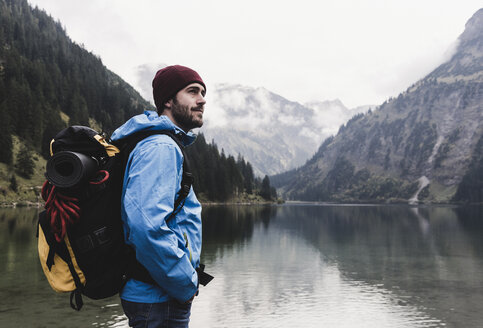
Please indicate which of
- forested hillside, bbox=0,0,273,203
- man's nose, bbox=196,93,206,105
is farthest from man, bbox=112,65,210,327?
forested hillside, bbox=0,0,273,203

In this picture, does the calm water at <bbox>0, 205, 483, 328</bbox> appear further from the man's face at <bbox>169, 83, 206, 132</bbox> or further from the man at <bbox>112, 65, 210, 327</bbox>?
the man's face at <bbox>169, 83, 206, 132</bbox>

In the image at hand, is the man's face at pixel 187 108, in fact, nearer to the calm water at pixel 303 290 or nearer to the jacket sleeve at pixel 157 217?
the jacket sleeve at pixel 157 217

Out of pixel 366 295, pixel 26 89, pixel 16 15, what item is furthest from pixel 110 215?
pixel 16 15

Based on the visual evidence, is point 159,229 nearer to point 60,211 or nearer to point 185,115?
point 60,211

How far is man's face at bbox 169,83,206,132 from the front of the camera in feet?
15.6

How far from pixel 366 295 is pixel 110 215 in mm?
21566

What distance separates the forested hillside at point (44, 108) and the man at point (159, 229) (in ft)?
331

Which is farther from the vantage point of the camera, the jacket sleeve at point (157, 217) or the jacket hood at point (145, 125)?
the jacket hood at point (145, 125)

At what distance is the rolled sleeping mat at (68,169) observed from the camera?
3.75 meters

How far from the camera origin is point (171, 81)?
4766 millimetres

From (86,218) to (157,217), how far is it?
79 centimetres

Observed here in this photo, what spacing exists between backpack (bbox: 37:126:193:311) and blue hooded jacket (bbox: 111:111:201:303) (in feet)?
0.41

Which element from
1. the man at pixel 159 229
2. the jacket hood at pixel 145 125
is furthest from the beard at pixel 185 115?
the jacket hood at pixel 145 125

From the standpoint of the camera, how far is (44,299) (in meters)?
18.5
